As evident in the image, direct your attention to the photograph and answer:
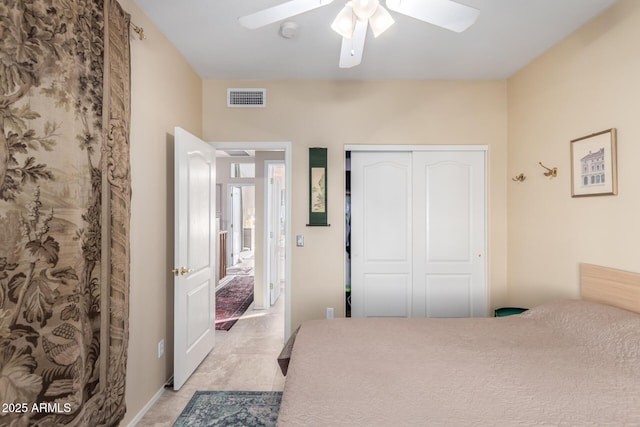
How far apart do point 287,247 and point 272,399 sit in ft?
4.29

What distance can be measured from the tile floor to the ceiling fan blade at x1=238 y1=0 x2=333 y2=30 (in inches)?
96.1

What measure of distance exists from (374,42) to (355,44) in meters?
0.90

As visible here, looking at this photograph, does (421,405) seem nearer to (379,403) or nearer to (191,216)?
(379,403)

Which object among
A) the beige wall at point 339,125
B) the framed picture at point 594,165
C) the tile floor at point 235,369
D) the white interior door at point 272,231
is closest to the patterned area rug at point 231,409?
the tile floor at point 235,369

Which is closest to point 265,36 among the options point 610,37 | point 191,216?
point 191,216

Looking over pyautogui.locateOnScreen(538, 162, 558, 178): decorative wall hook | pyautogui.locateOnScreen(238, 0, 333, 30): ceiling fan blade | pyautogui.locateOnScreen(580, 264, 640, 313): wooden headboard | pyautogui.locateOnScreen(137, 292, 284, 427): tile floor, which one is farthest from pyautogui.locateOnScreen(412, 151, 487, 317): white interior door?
pyautogui.locateOnScreen(238, 0, 333, 30): ceiling fan blade

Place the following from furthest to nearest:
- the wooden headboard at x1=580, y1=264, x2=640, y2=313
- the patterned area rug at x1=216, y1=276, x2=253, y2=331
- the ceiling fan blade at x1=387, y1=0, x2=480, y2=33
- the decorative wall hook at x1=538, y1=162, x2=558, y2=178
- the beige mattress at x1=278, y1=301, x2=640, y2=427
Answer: the patterned area rug at x1=216, y1=276, x2=253, y2=331 < the decorative wall hook at x1=538, y1=162, x2=558, y2=178 < the wooden headboard at x1=580, y1=264, x2=640, y2=313 < the ceiling fan blade at x1=387, y1=0, x2=480, y2=33 < the beige mattress at x1=278, y1=301, x2=640, y2=427

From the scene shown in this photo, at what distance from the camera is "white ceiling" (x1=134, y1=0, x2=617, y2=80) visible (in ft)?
6.23

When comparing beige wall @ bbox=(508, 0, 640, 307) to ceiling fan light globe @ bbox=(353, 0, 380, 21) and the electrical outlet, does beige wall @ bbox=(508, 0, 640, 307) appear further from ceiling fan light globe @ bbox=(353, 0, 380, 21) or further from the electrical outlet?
the electrical outlet

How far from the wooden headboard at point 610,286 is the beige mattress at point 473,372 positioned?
158 mm

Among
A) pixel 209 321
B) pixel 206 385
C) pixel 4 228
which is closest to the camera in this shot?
pixel 4 228

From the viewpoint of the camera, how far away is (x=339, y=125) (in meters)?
2.93

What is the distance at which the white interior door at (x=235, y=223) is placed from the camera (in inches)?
269

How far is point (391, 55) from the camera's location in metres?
2.45
